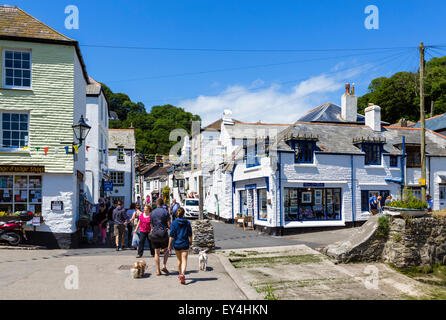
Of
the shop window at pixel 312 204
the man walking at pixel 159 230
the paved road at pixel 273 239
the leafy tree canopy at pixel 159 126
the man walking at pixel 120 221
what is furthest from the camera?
the leafy tree canopy at pixel 159 126

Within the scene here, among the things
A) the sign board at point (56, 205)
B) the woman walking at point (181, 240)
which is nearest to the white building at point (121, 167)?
the sign board at point (56, 205)

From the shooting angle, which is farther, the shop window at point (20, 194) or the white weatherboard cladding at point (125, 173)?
the white weatherboard cladding at point (125, 173)

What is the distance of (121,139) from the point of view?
39.1m

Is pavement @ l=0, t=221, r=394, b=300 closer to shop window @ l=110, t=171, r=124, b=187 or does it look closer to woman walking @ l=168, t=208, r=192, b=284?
woman walking @ l=168, t=208, r=192, b=284

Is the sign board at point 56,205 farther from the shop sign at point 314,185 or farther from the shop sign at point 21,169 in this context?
the shop sign at point 314,185

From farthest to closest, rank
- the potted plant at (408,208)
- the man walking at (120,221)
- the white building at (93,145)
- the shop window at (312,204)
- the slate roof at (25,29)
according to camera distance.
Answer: the white building at (93,145) → the shop window at (312,204) → the slate roof at (25,29) → the man walking at (120,221) → the potted plant at (408,208)

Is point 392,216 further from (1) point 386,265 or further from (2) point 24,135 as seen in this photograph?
(2) point 24,135

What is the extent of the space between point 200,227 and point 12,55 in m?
9.70

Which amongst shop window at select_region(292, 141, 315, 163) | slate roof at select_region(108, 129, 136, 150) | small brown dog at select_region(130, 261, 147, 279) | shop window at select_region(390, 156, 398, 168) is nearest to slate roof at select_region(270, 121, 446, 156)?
shop window at select_region(390, 156, 398, 168)

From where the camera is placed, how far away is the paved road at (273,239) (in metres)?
16.4

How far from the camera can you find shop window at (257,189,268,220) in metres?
22.0

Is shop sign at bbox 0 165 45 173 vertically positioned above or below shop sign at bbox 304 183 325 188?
above

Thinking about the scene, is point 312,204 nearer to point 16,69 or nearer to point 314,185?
point 314,185

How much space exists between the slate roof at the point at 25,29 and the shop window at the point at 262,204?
39.7 ft
